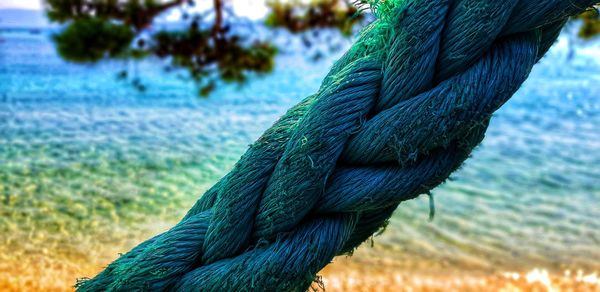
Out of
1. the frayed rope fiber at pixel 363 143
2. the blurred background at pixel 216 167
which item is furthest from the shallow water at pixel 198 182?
the frayed rope fiber at pixel 363 143

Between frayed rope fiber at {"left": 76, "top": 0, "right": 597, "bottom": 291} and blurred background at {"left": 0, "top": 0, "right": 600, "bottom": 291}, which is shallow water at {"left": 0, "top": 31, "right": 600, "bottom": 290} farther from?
frayed rope fiber at {"left": 76, "top": 0, "right": 597, "bottom": 291}

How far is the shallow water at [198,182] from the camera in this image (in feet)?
11.8

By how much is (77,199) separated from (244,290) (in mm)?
4114

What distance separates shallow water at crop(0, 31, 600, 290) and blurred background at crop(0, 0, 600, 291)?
0.01 metres

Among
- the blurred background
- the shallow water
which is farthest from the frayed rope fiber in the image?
the shallow water

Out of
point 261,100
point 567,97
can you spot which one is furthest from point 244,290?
point 567,97

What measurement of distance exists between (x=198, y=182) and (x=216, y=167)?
47cm

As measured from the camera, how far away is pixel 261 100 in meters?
8.92

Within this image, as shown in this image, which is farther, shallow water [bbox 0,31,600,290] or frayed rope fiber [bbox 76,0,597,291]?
shallow water [bbox 0,31,600,290]

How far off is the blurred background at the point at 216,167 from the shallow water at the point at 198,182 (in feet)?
0.05

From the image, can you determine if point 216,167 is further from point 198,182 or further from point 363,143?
point 363,143

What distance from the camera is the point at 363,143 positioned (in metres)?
0.59

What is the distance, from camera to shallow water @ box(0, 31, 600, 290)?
359 cm

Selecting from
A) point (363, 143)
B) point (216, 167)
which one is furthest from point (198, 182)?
point (363, 143)
